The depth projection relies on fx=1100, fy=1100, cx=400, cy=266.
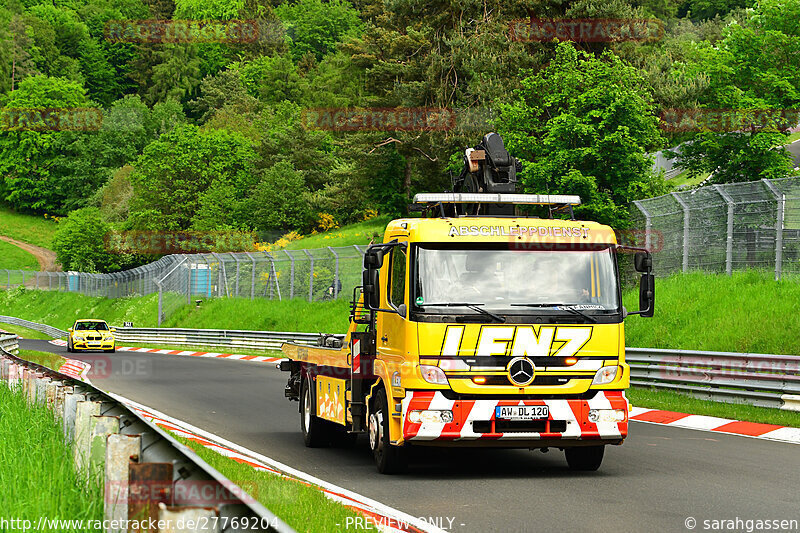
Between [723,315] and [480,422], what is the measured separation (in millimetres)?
13695

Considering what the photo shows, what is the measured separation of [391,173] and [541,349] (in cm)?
5869

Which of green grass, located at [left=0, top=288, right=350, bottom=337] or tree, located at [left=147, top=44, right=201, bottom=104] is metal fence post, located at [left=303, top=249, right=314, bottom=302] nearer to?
green grass, located at [left=0, top=288, right=350, bottom=337]

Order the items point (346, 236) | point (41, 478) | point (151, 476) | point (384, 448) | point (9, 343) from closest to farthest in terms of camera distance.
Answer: point (151, 476) → point (41, 478) → point (384, 448) → point (9, 343) → point (346, 236)

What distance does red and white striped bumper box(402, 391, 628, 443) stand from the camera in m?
10.5

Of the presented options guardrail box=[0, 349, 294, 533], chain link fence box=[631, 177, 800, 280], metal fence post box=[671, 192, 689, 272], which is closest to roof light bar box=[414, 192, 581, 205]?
guardrail box=[0, 349, 294, 533]

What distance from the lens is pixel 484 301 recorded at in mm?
10828

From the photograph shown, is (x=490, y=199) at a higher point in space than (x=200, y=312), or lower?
higher

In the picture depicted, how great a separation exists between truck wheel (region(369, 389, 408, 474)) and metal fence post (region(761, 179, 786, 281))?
13.2m

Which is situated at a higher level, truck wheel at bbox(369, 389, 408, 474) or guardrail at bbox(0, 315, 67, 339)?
truck wheel at bbox(369, 389, 408, 474)

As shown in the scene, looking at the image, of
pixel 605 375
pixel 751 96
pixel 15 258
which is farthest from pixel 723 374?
pixel 15 258

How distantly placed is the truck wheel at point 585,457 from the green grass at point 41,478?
17.3 ft

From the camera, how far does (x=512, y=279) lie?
11.0 meters

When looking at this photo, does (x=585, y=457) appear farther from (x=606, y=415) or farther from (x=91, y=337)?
(x=91, y=337)

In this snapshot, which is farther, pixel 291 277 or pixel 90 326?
pixel 90 326
